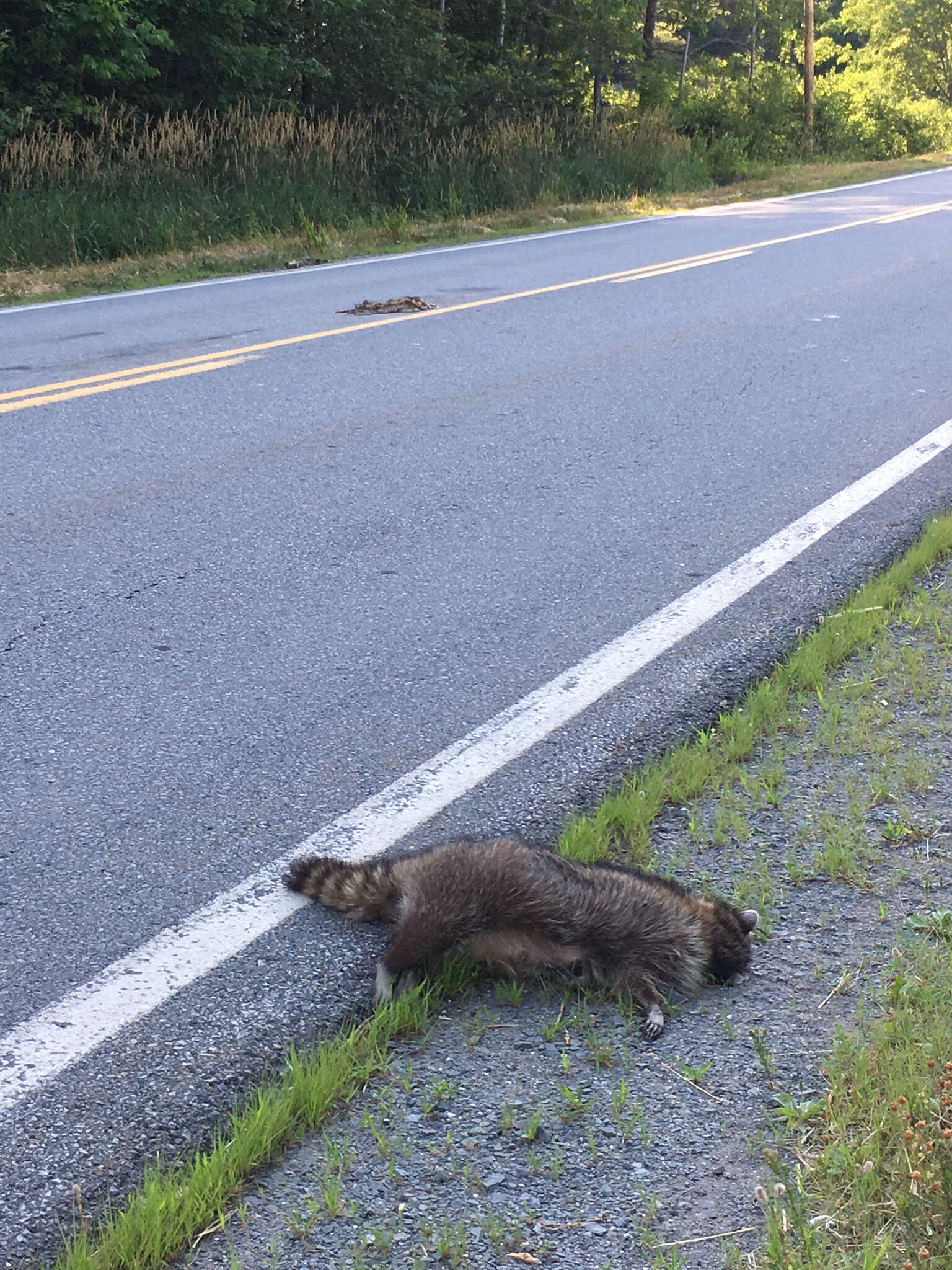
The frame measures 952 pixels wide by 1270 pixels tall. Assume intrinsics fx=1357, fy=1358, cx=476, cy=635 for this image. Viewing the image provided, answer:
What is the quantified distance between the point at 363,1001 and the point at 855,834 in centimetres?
128

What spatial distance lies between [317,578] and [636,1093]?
292cm

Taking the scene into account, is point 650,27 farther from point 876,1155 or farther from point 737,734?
point 876,1155

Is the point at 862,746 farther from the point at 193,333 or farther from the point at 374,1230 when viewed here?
the point at 193,333

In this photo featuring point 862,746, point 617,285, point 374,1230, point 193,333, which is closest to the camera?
point 374,1230

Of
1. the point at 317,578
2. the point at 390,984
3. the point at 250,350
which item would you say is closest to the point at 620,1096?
the point at 390,984

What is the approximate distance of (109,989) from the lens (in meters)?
2.71

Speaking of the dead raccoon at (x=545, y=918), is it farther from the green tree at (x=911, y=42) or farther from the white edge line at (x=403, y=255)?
the green tree at (x=911, y=42)

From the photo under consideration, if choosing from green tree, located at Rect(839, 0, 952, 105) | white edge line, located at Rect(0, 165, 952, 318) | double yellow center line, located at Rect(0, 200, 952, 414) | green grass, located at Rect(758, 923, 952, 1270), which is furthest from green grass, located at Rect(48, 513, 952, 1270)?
green tree, located at Rect(839, 0, 952, 105)

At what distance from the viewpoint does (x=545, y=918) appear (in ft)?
9.34

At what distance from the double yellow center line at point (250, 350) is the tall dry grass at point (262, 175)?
5161 mm

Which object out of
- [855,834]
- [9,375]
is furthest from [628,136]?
[855,834]

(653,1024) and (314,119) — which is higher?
(314,119)

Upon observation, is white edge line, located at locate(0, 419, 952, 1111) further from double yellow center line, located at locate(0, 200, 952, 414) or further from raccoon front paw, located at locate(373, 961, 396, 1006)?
double yellow center line, located at locate(0, 200, 952, 414)

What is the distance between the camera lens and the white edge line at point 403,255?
1227cm
